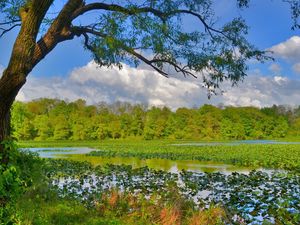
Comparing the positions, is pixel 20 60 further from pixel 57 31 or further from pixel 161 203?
pixel 161 203

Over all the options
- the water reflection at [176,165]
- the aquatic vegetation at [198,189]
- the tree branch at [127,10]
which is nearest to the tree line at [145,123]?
the water reflection at [176,165]

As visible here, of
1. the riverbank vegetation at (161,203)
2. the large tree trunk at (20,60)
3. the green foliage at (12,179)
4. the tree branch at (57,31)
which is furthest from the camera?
the riverbank vegetation at (161,203)

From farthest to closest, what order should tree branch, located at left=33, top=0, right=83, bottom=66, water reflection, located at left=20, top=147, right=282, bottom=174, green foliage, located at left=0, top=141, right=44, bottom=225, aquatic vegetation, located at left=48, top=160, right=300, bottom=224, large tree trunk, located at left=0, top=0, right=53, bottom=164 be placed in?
water reflection, located at left=20, top=147, right=282, bottom=174 < aquatic vegetation, located at left=48, top=160, right=300, bottom=224 < tree branch, located at left=33, top=0, right=83, bottom=66 < large tree trunk, located at left=0, top=0, right=53, bottom=164 < green foliage, located at left=0, top=141, right=44, bottom=225

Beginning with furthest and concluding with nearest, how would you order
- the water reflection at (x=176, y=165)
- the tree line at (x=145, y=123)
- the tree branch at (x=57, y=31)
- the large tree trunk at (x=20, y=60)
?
the tree line at (x=145, y=123)
the water reflection at (x=176, y=165)
the tree branch at (x=57, y=31)
the large tree trunk at (x=20, y=60)

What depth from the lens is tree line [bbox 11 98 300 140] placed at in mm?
78500

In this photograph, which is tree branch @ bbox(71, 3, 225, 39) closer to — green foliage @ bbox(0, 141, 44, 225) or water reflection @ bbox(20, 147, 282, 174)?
green foliage @ bbox(0, 141, 44, 225)

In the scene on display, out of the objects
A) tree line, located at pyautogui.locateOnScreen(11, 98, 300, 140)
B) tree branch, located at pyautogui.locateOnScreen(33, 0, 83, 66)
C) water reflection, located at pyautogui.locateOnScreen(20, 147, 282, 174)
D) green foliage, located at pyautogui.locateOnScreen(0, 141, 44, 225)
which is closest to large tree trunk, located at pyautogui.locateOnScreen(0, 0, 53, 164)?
green foliage, located at pyautogui.locateOnScreen(0, 141, 44, 225)

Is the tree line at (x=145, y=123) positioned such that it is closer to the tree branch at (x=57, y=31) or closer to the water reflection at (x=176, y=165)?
the water reflection at (x=176, y=165)

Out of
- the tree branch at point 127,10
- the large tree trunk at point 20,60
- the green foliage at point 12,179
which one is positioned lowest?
the green foliage at point 12,179

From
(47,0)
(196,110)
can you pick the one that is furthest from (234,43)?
(196,110)

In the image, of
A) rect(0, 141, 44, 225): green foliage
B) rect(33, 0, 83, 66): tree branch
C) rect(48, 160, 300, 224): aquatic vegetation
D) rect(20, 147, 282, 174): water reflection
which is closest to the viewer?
rect(0, 141, 44, 225): green foliage

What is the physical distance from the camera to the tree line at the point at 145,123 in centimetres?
→ 7850

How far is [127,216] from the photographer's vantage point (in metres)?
9.82

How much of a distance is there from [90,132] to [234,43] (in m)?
70.3
